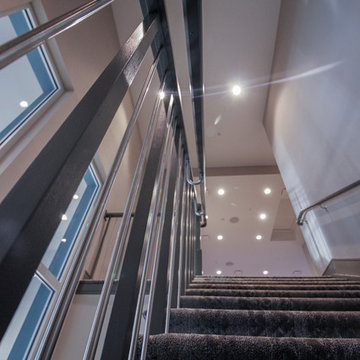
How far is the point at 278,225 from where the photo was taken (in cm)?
754

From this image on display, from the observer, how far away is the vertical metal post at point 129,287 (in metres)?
0.46

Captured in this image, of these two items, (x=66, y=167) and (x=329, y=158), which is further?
(x=329, y=158)

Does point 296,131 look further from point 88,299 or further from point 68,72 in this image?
point 88,299

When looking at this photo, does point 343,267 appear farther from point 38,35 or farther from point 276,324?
point 38,35

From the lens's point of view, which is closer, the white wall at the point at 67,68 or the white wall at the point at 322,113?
the white wall at the point at 67,68

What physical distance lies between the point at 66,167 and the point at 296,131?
3.27 metres

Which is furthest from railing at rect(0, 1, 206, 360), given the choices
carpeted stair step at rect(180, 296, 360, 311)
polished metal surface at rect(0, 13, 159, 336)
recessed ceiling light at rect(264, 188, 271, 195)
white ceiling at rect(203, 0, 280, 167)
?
recessed ceiling light at rect(264, 188, 271, 195)

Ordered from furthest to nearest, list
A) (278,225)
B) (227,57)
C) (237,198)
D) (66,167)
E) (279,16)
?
(278,225), (237,198), (227,57), (279,16), (66,167)

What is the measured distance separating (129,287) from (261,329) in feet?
1.69

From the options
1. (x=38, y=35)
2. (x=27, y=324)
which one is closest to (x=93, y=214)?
(x=38, y=35)

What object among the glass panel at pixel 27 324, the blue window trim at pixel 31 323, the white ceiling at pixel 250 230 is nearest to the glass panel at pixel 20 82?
the glass panel at pixel 27 324

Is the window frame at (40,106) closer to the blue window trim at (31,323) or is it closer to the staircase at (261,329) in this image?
the blue window trim at (31,323)

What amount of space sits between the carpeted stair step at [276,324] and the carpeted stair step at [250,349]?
0.70 feet

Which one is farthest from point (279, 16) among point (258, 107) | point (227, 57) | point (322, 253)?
point (322, 253)
